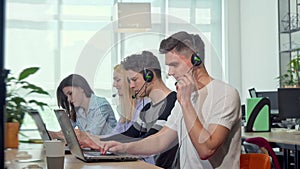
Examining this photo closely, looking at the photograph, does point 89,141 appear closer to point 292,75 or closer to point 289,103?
point 289,103

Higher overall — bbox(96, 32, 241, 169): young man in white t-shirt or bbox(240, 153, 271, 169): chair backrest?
bbox(96, 32, 241, 169): young man in white t-shirt

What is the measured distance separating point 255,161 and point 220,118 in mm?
206

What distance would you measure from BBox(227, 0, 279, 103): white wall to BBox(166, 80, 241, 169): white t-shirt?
4.73 meters

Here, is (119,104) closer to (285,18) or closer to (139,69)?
(139,69)

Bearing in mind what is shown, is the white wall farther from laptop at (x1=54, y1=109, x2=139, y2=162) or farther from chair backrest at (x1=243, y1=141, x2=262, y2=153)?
laptop at (x1=54, y1=109, x2=139, y2=162)

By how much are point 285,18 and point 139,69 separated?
452cm

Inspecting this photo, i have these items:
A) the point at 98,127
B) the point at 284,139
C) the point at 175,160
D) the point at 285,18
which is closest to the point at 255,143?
the point at 284,139

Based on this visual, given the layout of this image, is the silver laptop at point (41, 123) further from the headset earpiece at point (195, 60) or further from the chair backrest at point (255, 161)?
the chair backrest at point (255, 161)

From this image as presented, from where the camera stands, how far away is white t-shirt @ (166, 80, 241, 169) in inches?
71.9

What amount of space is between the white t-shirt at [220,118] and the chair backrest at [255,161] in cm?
3

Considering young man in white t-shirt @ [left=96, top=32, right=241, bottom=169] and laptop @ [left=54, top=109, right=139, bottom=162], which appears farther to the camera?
young man in white t-shirt @ [left=96, top=32, right=241, bottom=169]

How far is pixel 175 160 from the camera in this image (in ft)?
7.13

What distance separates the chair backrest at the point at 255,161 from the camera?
1.73 meters

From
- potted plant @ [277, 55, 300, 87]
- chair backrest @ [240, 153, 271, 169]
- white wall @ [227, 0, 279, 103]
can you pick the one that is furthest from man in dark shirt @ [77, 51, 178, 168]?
white wall @ [227, 0, 279, 103]
